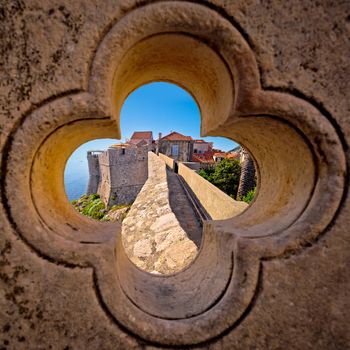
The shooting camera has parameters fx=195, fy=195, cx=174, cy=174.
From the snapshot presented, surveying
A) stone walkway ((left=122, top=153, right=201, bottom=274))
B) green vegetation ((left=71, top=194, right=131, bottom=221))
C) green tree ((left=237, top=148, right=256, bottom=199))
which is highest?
green tree ((left=237, top=148, right=256, bottom=199))

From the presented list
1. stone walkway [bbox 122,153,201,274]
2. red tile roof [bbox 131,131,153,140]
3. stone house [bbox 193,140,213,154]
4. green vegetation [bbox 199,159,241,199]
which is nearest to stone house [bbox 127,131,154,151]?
red tile roof [bbox 131,131,153,140]

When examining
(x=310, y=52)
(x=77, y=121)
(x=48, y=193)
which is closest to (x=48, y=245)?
(x=48, y=193)

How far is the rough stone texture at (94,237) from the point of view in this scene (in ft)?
2.91

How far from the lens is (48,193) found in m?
1.14

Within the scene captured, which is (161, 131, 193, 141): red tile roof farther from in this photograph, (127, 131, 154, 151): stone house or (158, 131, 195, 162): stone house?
(127, 131, 154, 151): stone house

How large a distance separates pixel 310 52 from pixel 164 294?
1603 millimetres

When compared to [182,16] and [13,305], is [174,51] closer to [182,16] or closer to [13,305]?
[182,16]

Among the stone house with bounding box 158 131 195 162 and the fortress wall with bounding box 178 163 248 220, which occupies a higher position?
the stone house with bounding box 158 131 195 162

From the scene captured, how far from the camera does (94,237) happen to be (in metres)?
1.14

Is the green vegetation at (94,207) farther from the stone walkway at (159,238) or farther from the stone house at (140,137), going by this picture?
the stone house at (140,137)

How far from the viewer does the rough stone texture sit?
886 mm

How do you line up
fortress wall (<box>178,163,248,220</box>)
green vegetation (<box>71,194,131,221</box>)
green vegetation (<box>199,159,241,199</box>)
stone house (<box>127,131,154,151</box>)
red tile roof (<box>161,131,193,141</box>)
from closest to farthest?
fortress wall (<box>178,163,248,220</box>) < green vegetation (<box>199,159,241,199</box>) < green vegetation (<box>71,194,131,221</box>) < red tile roof (<box>161,131,193,141</box>) < stone house (<box>127,131,154,151</box>)

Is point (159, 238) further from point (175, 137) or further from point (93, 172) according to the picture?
point (175, 137)

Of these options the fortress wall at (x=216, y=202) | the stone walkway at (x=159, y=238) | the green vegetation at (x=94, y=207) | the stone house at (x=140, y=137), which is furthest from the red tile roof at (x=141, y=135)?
the stone walkway at (x=159, y=238)
